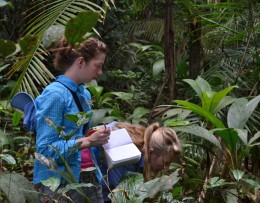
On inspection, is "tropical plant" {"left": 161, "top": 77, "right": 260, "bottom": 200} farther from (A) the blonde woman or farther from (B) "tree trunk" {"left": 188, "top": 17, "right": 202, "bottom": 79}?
(B) "tree trunk" {"left": 188, "top": 17, "right": 202, "bottom": 79}

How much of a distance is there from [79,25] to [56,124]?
50.6 inches

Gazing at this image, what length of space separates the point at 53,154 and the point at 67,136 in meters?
0.23

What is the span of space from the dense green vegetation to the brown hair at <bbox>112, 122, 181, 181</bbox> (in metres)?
0.15

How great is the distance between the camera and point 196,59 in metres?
5.26

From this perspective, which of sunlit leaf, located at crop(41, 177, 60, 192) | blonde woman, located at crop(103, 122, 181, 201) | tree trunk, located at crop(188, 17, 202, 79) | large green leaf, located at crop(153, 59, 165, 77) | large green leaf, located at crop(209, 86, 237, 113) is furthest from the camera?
large green leaf, located at crop(153, 59, 165, 77)

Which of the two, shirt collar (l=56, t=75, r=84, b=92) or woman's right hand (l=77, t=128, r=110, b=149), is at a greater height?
shirt collar (l=56, t=75, r=84, b=92)

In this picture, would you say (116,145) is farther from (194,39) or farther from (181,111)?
(194,39)

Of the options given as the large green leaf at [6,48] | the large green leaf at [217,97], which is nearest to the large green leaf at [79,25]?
the large green leaf at [6,48]

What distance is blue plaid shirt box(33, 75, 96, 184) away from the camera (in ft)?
8.84

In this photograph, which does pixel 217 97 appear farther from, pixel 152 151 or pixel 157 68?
pixel 157 68

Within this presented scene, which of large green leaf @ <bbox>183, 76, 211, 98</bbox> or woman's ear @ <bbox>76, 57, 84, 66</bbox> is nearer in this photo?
woman's ear @ <bbox>76, 57, 84, 66</bbox>

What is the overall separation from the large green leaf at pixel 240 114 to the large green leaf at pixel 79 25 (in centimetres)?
228

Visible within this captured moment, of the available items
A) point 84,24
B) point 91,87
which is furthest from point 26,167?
point 84,24

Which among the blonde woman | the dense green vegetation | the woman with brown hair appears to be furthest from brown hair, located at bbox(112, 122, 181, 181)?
the woman with brown hair
